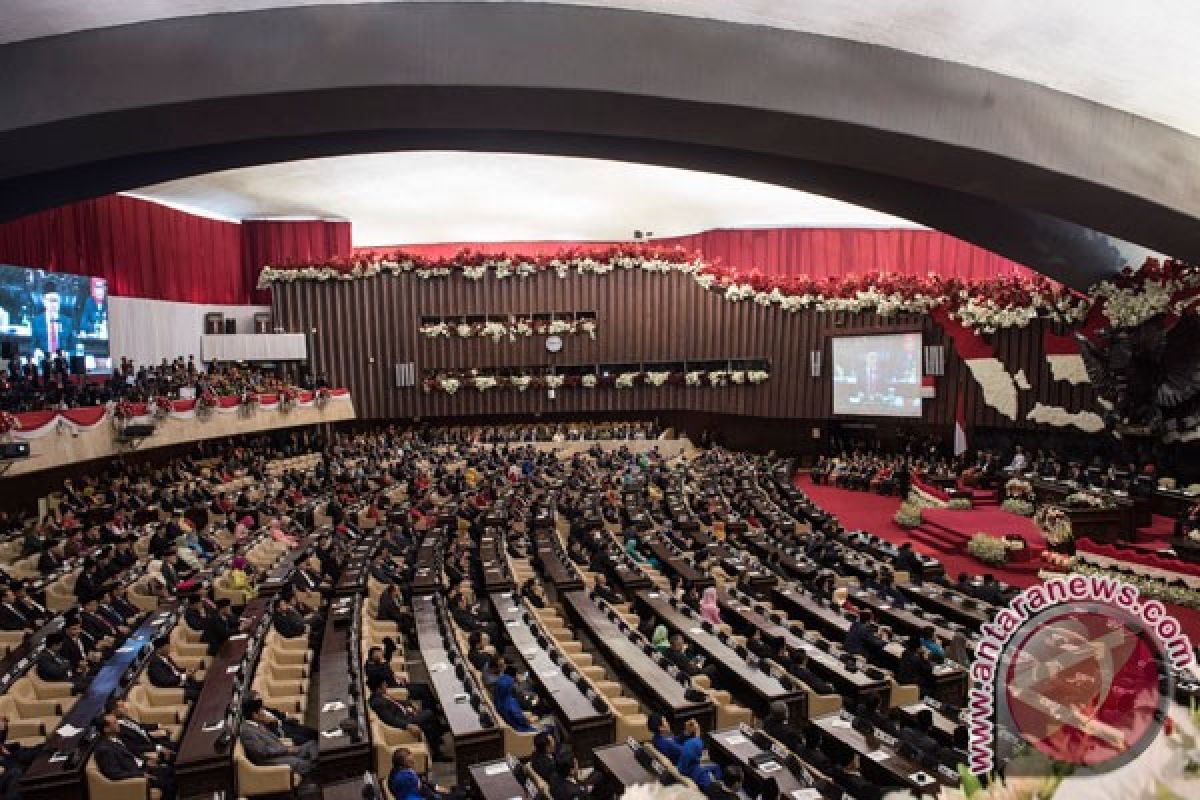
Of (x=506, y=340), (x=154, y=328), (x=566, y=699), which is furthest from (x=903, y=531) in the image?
(x=154, y=328)

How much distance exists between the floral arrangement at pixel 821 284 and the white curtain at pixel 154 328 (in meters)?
3.36

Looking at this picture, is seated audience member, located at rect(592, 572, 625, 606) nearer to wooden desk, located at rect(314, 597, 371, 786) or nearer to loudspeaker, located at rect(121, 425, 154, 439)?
wooden desk, located at rect(314, 597, 371, 786)

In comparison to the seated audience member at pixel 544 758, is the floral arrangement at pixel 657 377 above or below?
above

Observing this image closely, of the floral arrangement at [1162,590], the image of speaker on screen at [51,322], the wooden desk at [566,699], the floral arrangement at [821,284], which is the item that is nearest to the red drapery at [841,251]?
the floral arrangement at [821,284]

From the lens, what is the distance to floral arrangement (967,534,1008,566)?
49.6ft

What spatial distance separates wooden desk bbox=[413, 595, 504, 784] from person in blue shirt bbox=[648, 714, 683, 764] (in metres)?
1.55

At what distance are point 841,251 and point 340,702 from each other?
28.6 meters

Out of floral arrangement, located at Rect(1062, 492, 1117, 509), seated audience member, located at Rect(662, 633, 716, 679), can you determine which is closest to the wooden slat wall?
floral arrangement, located at Rect(1062, 492, 1117, 509)

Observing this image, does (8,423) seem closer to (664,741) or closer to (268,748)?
(268,748)

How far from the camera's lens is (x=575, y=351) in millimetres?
30688

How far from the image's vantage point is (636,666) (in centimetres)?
936

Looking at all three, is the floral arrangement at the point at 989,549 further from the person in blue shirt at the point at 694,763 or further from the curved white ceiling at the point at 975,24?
the curved white ceiling at the point at 975,24

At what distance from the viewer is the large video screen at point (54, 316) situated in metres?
17.8

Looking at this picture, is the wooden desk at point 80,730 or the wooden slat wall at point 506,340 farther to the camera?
the wooden slat wall at point 506,340
